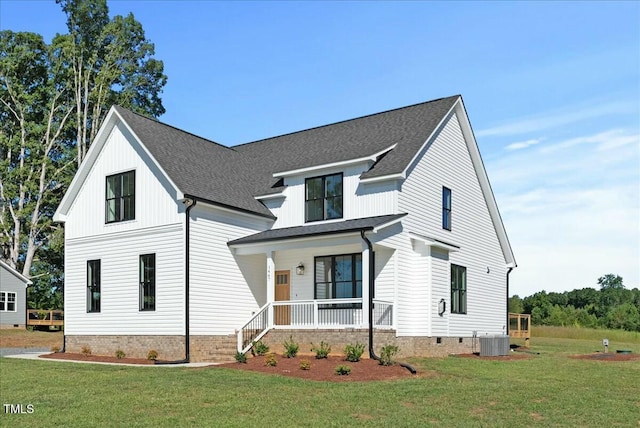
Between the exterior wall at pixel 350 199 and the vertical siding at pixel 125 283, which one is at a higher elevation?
the exterior wall at pixel 350 199

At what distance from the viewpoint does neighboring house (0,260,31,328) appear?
Answer: 44469 mm

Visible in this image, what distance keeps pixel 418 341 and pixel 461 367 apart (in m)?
3.34

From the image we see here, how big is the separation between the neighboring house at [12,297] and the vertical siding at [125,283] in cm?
2152

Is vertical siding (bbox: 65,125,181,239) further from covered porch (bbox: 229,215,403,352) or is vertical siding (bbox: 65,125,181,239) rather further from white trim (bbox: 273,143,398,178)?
white trim (bbox: 273,143,398,178)

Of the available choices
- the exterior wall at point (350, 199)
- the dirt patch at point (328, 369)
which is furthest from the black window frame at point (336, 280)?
the dirt patch at point (328, 369)

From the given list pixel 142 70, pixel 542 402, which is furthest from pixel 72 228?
pixel 142 70

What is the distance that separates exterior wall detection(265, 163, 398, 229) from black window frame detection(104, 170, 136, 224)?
502 centimetres

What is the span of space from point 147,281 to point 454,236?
11.8 meters

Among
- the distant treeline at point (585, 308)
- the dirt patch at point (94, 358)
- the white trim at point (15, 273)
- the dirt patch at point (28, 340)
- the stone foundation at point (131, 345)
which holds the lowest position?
the distant treeline at point (585, 308)

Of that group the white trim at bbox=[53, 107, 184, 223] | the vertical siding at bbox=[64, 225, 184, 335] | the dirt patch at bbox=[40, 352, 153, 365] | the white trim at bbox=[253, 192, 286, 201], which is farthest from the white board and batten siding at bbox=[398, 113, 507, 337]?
the white trim at bbox=[53, 107, 184, 223]

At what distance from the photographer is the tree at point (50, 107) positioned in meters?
46.3

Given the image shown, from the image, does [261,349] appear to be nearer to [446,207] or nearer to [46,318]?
[446,207]

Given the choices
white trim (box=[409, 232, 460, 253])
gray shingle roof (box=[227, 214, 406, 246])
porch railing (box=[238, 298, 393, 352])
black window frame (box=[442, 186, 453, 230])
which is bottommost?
porch railing (box=[238, 298, 393, 352])

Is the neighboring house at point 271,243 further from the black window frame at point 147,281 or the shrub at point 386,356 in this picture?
the shrub at point 386,356
